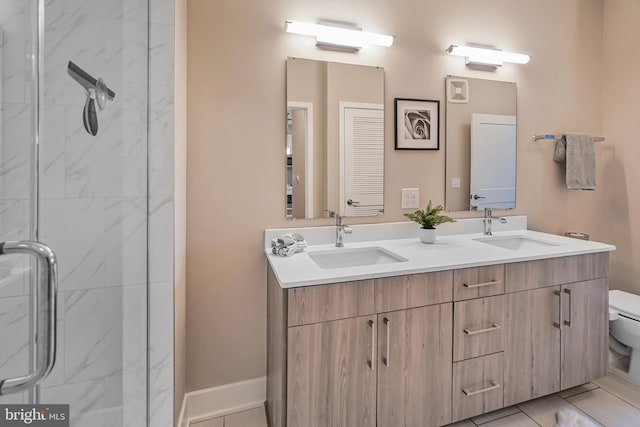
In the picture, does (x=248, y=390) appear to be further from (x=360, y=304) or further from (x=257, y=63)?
(x=257, y=63)

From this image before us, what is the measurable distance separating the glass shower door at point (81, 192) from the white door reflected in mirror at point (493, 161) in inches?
76.6

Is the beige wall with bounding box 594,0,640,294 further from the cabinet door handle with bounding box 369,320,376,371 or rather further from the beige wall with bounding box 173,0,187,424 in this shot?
the beige wall with bounding box 173,0,187,424

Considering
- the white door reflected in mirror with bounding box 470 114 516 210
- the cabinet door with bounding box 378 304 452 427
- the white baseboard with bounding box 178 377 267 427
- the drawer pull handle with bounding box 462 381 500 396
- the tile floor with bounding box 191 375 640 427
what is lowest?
the tile floor with bounding box 191 375 640 427

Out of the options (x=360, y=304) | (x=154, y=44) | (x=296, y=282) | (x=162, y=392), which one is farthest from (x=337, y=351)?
(x=154, y=44)

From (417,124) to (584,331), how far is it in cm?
147

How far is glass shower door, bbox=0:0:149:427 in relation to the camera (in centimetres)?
88

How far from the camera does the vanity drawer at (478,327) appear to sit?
4.62 ft

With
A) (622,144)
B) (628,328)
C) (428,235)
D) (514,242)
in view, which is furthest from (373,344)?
(622,144)

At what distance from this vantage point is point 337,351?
4.03 ft

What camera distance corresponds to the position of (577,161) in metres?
2.27

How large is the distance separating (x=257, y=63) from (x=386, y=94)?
0.77 meters

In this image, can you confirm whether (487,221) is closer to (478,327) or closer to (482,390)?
(478,327)

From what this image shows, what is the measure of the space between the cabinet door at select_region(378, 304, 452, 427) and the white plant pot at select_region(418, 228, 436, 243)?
51 cm

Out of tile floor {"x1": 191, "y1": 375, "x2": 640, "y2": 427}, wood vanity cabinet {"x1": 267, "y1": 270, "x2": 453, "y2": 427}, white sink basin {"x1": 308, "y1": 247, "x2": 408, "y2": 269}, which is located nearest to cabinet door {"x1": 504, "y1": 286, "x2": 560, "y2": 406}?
tile floor {"x1": 191, "y1": 375, "x2": 640, "y2": 427}
